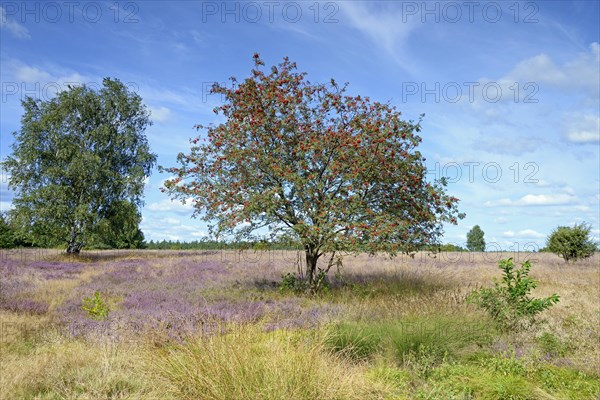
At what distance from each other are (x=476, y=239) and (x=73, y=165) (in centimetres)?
6186

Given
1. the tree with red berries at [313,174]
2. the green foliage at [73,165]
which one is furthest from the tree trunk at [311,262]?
the green foliage at [73,165]

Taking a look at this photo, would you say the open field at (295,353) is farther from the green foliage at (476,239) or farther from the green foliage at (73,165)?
the green foliage at (476,239)

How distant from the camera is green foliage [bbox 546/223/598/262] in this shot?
29.2 m

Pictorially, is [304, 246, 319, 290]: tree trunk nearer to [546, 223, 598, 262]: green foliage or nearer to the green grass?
the green grass

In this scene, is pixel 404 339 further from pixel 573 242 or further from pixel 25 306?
pixel 573 242

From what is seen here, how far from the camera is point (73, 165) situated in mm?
30016

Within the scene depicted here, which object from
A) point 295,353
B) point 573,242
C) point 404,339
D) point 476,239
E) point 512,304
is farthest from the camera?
point 476,239

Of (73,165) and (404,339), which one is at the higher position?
(73,165)

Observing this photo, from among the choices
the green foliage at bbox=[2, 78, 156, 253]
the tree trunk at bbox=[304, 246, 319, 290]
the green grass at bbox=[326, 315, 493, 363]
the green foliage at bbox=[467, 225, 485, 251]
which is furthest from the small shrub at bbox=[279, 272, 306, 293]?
the green foliage at bbox=[467, 225, 485, 251]

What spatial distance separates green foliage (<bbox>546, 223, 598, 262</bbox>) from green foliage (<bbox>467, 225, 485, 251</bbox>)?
41719 mm

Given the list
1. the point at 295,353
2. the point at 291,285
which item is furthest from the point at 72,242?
the point at 295,353

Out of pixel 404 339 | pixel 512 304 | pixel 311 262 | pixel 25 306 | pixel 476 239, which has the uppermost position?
pixel 476 239

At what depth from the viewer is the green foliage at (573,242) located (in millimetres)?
29156

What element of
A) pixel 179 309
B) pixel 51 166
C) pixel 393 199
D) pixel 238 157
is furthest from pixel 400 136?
pixel 51 166
